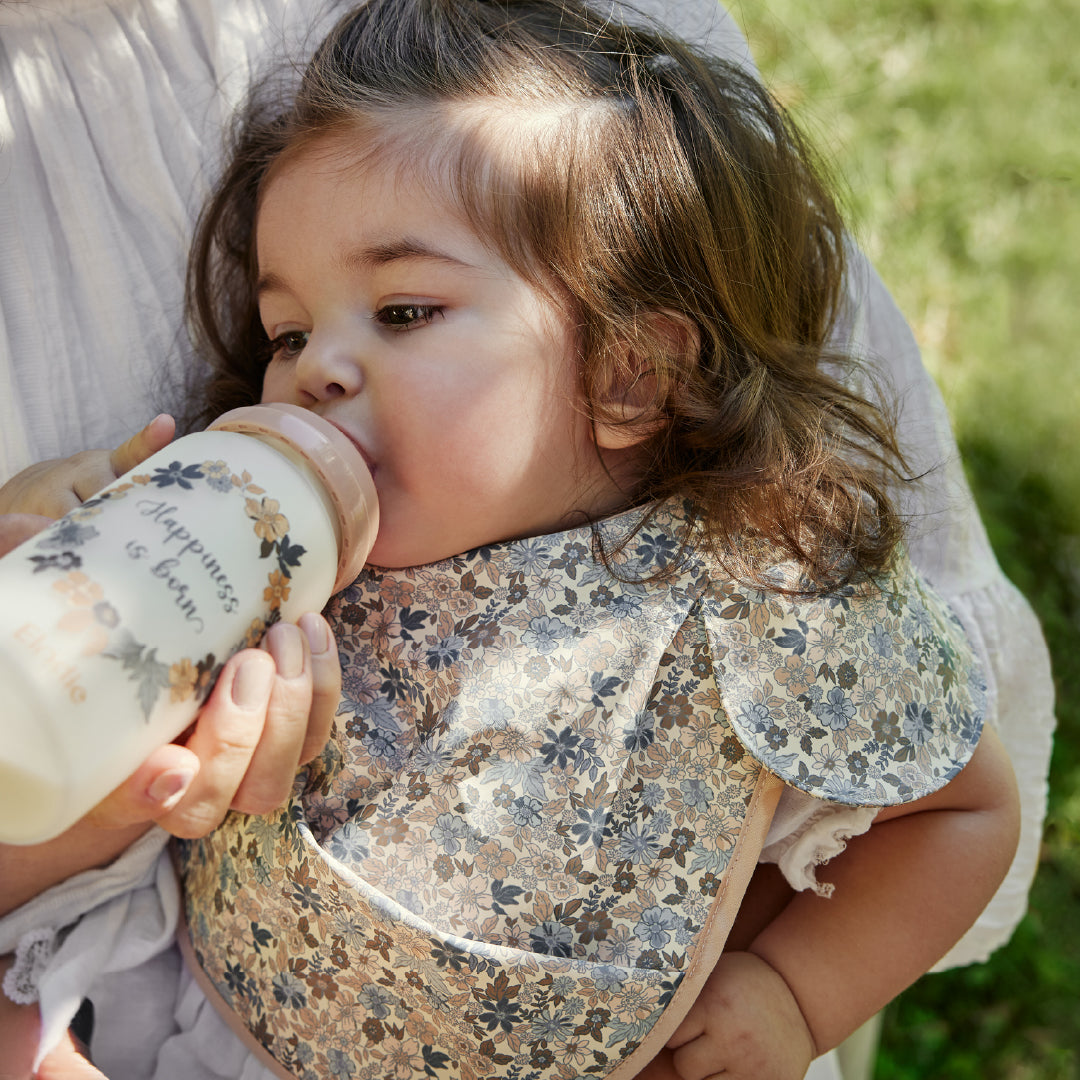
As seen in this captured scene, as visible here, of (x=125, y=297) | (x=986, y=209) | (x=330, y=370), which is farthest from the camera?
(x=986, y=209)

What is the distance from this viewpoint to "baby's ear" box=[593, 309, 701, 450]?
121 centimetres

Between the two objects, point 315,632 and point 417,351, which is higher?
point 417,351

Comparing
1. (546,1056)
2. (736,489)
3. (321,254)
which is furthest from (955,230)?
(546,1056)

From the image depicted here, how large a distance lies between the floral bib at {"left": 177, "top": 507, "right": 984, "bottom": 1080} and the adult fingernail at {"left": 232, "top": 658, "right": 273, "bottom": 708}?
32 cm

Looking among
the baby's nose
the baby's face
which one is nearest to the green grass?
the baby's face

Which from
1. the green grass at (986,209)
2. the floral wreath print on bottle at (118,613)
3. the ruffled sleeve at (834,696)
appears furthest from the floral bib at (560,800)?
the green grass at (986,209)

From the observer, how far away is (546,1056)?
1.13 m

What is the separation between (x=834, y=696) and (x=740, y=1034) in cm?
38

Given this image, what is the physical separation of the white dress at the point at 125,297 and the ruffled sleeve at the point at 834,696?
0.24 ft

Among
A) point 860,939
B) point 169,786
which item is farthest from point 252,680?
point 860,939

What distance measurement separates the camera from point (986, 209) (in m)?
2.48

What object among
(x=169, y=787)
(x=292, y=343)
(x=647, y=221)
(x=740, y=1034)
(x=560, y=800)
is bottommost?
(x=740, y=1034)

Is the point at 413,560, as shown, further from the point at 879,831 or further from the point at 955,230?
the point at 955,230

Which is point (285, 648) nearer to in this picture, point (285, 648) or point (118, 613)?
point (285, 648)
